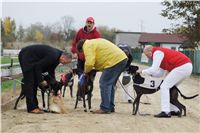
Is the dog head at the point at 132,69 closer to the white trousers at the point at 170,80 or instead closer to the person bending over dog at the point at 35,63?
the white trousers at the point at 170,80

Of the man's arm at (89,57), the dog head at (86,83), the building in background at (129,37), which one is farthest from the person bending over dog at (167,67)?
the building in background at (129,37)

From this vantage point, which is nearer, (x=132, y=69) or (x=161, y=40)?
(x=132, y=69)

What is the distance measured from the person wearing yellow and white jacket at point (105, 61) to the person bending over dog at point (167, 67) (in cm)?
65

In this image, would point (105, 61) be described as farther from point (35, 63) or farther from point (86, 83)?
point (35, 63)

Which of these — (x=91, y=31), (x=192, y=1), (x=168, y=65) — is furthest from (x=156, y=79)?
(x=192, y=1)

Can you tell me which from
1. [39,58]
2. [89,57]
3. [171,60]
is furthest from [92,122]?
[171,60]

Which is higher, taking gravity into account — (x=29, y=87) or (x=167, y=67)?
(x=167, y=67)

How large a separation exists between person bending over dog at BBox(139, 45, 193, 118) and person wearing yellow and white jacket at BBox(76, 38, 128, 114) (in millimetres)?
652

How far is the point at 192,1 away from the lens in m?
39.3

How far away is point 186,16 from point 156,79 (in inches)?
1141

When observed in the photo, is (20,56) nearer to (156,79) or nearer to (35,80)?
(35,80)

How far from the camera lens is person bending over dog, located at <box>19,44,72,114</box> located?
38.1ft

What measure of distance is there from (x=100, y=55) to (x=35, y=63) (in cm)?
145

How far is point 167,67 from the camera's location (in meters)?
11.6
